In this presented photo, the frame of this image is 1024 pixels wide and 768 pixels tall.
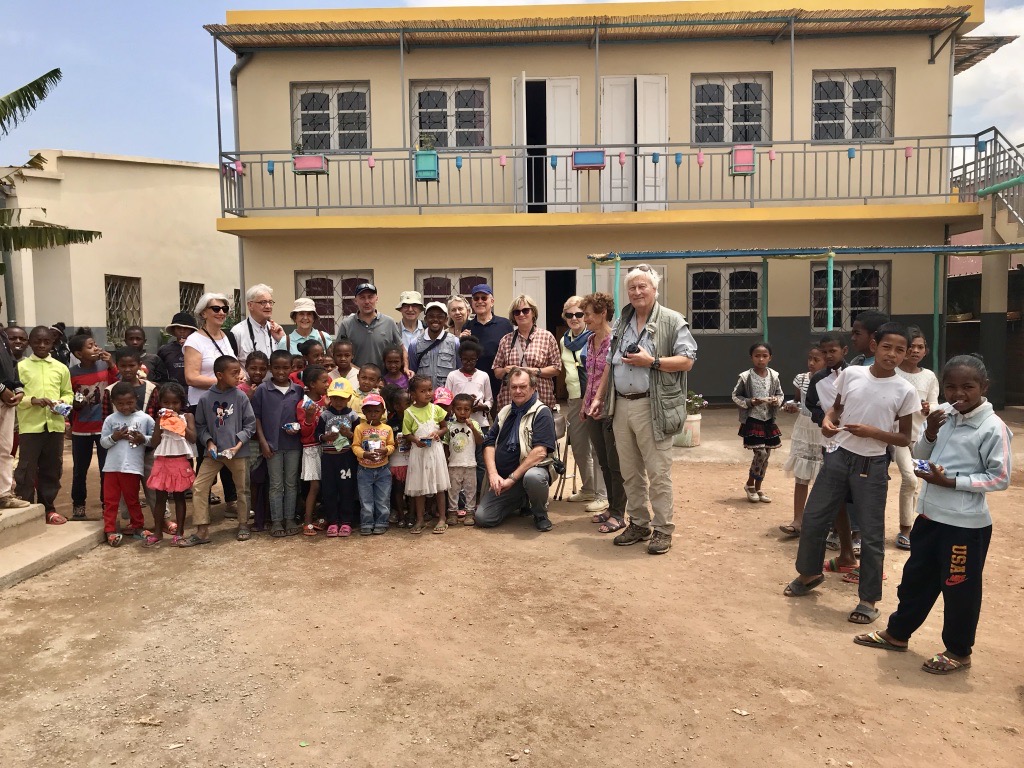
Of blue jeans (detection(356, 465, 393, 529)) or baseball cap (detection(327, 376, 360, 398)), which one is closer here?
baseball cap (detection(327, 376, 360, 398))

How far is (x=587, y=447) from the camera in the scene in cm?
627

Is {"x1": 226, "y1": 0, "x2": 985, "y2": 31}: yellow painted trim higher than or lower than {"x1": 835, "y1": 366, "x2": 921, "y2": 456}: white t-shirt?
higher

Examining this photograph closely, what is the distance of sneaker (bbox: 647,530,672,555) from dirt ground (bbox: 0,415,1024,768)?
107 millimetres

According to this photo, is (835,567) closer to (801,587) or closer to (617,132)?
(801,587)

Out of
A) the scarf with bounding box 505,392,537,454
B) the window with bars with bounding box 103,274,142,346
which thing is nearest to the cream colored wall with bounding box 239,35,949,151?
the window with bars with bounding box 103,274,142,346

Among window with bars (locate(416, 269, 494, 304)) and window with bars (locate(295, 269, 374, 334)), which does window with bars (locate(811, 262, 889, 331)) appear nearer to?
window with bars (locate(416, 269, 494, 304))

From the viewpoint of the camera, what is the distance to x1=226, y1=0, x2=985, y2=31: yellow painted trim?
11.4 metres

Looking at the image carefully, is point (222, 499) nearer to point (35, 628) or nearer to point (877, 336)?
point (35, 628)

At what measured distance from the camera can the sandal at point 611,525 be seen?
5.54m

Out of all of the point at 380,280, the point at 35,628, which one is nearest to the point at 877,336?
the point at 35,628

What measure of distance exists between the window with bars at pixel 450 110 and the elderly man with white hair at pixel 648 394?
26.5 ft

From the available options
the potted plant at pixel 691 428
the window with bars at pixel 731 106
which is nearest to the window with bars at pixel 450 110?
the window with bars at pixel 731 106

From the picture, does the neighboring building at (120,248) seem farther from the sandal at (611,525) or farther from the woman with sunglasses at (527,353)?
the sandal at (611,525)

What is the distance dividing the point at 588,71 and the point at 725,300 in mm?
4279
